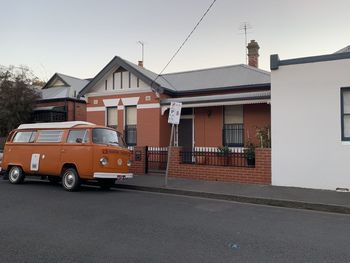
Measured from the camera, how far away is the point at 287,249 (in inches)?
198

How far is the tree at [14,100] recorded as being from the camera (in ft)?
72.6

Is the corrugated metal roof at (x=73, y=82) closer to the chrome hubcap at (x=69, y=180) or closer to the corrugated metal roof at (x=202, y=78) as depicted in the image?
the corrugated metal roof at (x=202, y=78)

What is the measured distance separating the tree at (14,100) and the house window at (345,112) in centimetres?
2037

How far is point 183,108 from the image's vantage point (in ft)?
54.7

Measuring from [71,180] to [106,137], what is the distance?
5.98 ft

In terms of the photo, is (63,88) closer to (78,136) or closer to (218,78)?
(218,78)

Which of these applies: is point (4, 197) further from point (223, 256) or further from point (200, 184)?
point (223, 256)

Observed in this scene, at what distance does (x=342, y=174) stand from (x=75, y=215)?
8.17 m

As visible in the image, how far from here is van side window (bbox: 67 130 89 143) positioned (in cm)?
1039

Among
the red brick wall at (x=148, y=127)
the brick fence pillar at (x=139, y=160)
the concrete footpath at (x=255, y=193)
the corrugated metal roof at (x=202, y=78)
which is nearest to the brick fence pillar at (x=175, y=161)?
the concrete footpath at (x=255, y=193)

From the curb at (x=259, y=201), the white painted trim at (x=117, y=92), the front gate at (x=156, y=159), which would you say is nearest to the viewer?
the curb at (x=259, y=201)

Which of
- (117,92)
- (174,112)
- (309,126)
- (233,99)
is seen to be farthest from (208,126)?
(309,126)

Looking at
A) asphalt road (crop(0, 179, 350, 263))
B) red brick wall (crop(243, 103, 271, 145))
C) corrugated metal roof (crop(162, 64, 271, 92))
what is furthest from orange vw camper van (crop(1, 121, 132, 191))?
corrugated metal roof (crop(162, 64, 271, 92))

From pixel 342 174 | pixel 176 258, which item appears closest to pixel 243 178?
pixel 342 174
